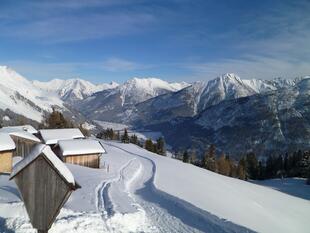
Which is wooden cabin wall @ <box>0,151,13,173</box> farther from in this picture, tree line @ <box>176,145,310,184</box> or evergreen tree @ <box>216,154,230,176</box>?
evergreen tree @ <box>216,154,230,176</box>

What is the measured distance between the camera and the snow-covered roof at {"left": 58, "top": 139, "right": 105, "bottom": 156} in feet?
182

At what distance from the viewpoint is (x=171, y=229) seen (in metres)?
21.1

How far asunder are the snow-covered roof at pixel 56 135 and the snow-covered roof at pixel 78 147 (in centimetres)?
682

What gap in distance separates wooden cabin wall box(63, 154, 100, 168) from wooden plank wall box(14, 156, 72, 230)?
137 feet

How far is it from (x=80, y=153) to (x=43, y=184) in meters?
42.3

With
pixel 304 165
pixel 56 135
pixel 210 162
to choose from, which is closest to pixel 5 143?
pixel 56 135

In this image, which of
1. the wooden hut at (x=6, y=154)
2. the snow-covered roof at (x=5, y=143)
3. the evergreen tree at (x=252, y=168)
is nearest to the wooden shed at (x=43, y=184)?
the wooden hut at (x=6, y=154)

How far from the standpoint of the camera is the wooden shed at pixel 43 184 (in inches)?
561

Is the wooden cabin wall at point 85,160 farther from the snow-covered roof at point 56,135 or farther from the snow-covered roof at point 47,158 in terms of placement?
the snow-covered roof at point 47,158

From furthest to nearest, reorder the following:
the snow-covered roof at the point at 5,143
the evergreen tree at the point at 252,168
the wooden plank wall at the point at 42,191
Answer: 1. the evergreen tree at the point at 252,168
2. the snow-covered roof at the point at 5,143
3. the wooden plank wall at the point at 42,191

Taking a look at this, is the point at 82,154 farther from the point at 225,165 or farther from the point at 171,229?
the point at 225,165

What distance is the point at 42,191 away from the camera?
14.4 meters

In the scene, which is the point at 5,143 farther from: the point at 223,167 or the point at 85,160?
the point at 223,167

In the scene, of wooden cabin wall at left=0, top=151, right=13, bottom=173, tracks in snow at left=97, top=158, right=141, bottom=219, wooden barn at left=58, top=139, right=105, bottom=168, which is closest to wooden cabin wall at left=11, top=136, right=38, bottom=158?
wooden barn at left=58, top=139, right=105, bottom=168
